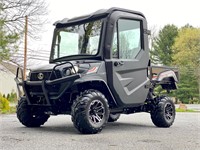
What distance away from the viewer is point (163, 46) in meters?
49.2

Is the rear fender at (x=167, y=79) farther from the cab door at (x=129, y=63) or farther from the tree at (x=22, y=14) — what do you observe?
the tree at (x=22, y=14)

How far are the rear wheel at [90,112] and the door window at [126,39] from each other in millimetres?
986

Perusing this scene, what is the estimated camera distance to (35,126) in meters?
6.69

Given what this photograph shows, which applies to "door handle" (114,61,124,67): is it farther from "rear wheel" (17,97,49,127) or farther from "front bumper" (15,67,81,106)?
"rear wheel" (17,97,49,127)

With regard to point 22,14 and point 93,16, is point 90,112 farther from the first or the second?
point 22,14

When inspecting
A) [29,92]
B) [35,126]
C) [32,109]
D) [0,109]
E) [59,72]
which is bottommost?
[0,109]

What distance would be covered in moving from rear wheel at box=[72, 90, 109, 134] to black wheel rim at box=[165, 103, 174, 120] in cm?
189

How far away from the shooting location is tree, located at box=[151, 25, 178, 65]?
1906 inches

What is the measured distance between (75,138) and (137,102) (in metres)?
2.03

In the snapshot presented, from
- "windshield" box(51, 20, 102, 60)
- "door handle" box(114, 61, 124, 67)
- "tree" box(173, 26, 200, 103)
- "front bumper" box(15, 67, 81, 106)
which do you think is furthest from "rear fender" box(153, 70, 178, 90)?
"tree" box(173, 26, 200, 103)

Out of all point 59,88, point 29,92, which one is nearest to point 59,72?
point 59,88

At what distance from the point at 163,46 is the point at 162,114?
143 feet

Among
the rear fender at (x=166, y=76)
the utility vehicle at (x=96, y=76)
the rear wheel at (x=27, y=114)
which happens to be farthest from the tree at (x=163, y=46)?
the rear wheel at (x=27, y=114)

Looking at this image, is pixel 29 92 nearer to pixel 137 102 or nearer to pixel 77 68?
pixel 77 68
